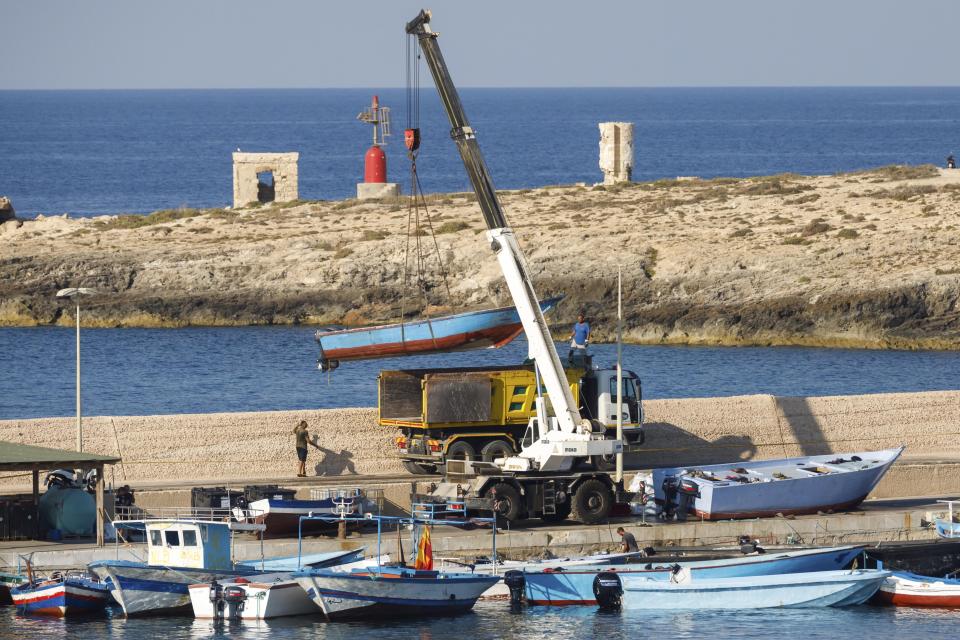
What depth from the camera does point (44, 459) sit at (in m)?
32.5

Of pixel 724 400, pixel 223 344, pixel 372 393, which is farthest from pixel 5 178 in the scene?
pixel 724 400

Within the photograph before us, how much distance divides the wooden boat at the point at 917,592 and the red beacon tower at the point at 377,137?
54894mm

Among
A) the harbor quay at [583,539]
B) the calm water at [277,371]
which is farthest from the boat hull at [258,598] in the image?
the calm water at [277,371]

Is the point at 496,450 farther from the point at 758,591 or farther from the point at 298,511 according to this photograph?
the point at 758,591

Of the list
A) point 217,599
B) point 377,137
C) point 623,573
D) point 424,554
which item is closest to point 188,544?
point 217,599

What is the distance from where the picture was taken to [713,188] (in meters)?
95.6

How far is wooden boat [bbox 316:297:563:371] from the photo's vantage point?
133 ft

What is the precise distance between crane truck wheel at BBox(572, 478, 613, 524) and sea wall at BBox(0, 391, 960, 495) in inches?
Answer: 193

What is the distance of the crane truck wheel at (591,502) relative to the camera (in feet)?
114

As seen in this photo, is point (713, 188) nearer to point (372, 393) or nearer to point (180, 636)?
point (372, 393)

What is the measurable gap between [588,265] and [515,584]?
46.3 meters

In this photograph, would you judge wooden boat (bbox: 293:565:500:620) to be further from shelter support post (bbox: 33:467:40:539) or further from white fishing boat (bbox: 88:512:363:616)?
shelter support post (bbox: 33:467:40:539)

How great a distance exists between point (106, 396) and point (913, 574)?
3770 cm

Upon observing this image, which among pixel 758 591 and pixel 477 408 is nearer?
pixel 758 591
